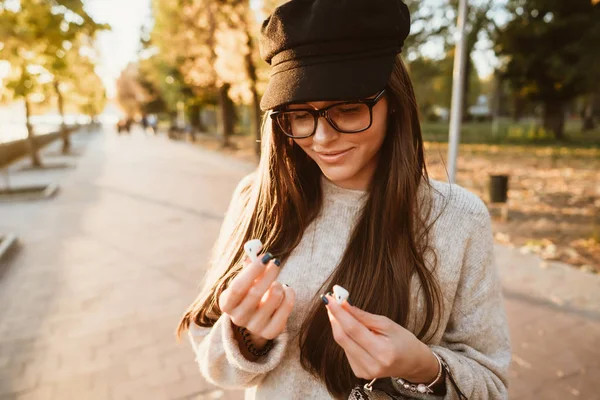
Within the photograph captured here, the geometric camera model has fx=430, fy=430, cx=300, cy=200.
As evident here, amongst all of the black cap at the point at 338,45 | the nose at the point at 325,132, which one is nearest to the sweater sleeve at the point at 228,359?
the nose at the point at 325,132

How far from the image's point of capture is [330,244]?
145 centimetres

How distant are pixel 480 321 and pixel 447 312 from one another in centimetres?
10

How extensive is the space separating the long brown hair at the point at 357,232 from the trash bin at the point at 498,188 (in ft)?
22.2

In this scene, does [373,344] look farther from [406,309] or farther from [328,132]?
[328,132]

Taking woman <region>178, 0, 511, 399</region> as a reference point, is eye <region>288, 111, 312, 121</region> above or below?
above

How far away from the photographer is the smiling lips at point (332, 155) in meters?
1.33

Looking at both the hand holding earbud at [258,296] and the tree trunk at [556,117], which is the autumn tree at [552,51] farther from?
the hand holding earbud at [258,296]

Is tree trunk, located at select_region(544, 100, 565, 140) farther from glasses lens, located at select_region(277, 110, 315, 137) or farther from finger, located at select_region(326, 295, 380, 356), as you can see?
finger, located at select_region(326, 295, 380, 356)

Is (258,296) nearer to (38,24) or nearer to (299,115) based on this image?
(299,115)

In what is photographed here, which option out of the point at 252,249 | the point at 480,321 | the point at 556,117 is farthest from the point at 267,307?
the point at 556,117

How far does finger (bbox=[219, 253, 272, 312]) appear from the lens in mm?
1026

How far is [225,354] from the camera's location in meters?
1.37

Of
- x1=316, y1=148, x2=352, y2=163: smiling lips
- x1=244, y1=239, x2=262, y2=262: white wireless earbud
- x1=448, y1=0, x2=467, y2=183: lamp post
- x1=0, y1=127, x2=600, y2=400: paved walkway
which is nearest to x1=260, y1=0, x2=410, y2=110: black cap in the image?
x1=316, y1=148, x2=352, y2=163: smiling lips

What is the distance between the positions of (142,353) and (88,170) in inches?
552
